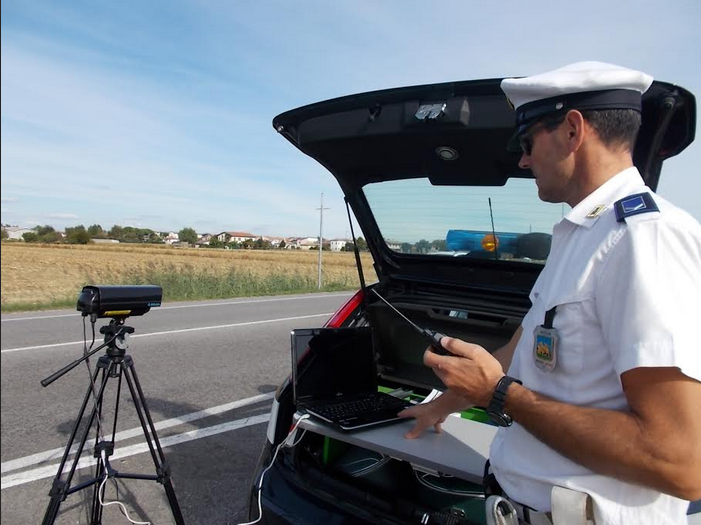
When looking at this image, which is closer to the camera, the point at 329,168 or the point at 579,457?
the point at 579,457

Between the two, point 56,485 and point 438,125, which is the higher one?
point 438,125

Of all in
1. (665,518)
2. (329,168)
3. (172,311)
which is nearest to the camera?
(665,518)

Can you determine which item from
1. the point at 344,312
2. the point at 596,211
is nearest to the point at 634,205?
the point at 596,211

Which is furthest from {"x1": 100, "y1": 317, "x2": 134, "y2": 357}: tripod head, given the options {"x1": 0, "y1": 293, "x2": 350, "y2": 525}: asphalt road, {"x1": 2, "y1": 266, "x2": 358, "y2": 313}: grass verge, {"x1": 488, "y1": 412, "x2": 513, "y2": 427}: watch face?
{"x1": 2, "y1": 266, "x2": 358, "y2": 313}: grass verge

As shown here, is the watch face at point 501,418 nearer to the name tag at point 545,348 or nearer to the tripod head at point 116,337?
the name tag at point 545,348

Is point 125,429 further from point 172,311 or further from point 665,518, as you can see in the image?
point 172,311

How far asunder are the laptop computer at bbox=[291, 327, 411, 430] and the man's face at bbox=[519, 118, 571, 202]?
1.18 meters

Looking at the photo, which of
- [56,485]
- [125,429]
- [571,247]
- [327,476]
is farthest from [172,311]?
[571,247]

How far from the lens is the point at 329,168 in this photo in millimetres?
2670

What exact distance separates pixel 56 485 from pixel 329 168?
6.47 ft

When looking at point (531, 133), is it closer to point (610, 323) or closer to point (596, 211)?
point (596, 211)

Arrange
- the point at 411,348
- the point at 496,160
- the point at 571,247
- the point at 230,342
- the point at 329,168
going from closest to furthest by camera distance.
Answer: the point at 571,247, the point at 496,160, the point at 329,168, the point at 411,348, the point at 230,342

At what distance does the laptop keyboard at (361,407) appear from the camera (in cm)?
220

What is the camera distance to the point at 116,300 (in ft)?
8.02
